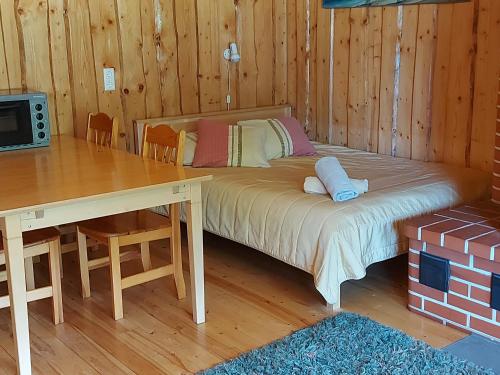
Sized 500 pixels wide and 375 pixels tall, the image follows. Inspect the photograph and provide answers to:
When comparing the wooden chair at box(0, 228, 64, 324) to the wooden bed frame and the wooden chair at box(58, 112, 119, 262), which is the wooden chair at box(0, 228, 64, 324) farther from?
the wooden bed frame

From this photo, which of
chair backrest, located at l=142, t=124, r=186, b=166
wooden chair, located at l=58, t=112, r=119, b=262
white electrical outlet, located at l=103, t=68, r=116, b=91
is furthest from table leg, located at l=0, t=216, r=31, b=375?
white electrical outlet, located at l=103, t=68, r=116, b=91

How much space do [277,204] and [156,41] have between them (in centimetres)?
166

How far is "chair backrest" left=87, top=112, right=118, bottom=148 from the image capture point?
11.6 ft

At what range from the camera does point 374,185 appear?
3514 mm

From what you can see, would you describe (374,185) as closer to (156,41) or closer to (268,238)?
(268,238)

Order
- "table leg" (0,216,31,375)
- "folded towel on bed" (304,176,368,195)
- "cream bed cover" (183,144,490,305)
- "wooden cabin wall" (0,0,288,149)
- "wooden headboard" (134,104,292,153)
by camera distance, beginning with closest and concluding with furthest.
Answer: "table leg" (0,216,31,375)
"cream bed cover" (183,144,490,305)
"folded towel on bed" (304,176,368,195)
"wooden cabin wall" (0,0,288,149)
"wooden headboard" (134,104,292,153)

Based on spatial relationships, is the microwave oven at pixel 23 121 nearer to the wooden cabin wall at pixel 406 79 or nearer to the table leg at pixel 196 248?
the table leg at pixel 196 248

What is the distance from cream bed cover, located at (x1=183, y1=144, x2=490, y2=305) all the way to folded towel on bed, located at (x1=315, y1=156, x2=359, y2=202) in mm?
50

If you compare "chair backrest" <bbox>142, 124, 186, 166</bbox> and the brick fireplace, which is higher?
"chair backrest" <bbox>142, 124, 186, 166</bbox>

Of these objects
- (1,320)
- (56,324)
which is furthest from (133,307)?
(1,320)

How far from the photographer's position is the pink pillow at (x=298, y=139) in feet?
14.5

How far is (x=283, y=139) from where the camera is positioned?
438 centimetres

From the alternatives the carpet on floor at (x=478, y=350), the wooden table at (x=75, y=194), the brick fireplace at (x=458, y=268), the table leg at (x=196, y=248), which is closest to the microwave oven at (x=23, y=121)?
the wooden table at (x=75, y=194)

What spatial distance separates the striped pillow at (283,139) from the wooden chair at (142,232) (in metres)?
1.19
